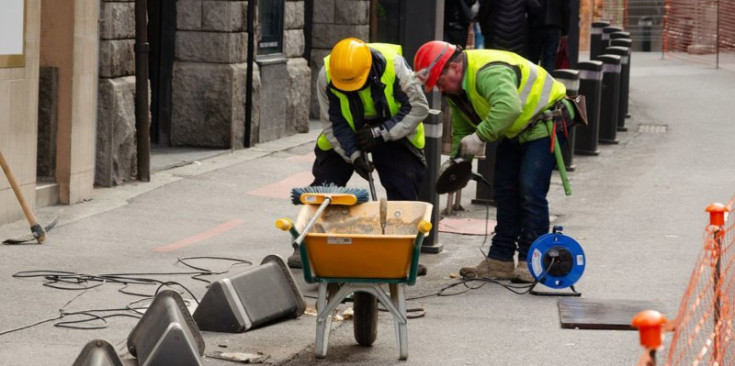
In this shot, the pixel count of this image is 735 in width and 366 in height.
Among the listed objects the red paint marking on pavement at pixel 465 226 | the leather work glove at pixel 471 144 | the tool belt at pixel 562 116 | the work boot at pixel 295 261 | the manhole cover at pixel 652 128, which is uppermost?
the tool belt at pixel 562 116

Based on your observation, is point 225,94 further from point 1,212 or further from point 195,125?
point 1,212

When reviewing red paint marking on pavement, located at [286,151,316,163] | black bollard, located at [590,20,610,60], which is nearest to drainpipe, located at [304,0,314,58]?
red paint marking on pavement, located at [286,151,316,163]

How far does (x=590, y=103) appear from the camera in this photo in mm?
16422

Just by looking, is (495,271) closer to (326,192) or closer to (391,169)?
(391,169)

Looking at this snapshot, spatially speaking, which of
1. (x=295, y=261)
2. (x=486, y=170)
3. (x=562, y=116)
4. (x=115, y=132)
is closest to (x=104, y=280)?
(x=295, y=261)

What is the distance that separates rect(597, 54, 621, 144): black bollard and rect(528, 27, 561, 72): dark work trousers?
92 cm

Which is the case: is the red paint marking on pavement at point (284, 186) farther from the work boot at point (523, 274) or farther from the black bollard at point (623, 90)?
the black bollard at point (623, 90)

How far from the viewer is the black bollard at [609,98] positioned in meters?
17.6

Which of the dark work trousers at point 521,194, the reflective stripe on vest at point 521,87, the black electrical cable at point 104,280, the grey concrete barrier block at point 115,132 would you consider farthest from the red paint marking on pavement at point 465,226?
the grey concrete barrier block at point 115,132

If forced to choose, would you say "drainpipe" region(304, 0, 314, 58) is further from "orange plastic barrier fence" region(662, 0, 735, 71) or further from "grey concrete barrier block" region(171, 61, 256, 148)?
"orange plastic barrier fence" region(662, 0, 735, 71)

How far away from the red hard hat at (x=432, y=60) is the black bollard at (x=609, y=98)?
8585 millimetres

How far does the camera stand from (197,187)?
1322 cm

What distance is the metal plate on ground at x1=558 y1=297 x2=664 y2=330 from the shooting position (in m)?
8.48

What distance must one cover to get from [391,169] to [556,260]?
1273mm
